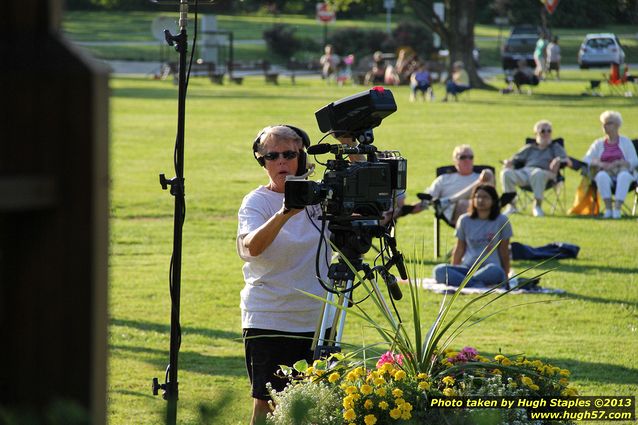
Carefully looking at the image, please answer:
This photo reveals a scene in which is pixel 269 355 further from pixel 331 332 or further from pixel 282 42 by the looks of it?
pixel 282 42

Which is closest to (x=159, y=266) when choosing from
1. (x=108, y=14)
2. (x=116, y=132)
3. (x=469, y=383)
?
(x=469, y=383)

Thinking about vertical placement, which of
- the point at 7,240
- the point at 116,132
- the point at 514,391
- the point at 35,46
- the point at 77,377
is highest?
the point at 35,46

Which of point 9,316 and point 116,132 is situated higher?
point 9,316

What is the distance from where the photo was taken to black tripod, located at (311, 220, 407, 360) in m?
4.88

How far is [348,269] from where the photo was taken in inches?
198

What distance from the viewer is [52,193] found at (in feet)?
5.16

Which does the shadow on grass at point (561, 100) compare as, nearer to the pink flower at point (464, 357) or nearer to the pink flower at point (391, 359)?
the pink flower at point (464, 357)

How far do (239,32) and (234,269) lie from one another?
2733 inches

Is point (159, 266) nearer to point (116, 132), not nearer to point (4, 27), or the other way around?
point (4, 27)

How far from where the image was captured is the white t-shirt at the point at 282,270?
5383 millimetres

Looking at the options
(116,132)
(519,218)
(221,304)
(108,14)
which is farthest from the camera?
(108,14)

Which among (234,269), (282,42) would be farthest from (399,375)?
(282,42)

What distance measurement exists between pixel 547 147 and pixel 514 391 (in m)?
12.4

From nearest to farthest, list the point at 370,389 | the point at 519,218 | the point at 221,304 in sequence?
1. the point at 370,389
2. the point at 221,304
3. the point at 519,218
